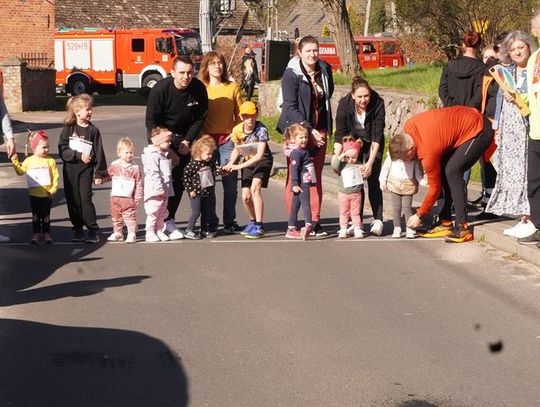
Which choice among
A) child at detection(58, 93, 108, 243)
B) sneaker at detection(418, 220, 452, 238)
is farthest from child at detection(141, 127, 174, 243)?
sneaker at detection(418, 220, 452, 238)

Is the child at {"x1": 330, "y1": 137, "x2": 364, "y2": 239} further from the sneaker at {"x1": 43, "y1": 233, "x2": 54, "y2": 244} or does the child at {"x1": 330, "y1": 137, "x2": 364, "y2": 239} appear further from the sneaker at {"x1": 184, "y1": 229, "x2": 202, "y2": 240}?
the sneaker at {"x1": 43, "y1": 233, "x2": 54, "y2": 244}

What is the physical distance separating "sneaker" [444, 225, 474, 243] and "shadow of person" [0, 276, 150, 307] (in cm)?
333

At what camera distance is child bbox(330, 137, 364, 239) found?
11695 mm

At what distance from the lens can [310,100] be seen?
1181cm

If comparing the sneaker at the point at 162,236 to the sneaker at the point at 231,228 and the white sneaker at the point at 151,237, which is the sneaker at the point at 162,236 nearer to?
the white sneaker at the point at 151,237

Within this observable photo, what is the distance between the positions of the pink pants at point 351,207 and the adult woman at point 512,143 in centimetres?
134

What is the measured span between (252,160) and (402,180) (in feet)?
5.01

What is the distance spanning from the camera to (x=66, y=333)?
7.66m

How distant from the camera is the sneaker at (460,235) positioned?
1144cm

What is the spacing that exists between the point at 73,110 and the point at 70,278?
2457mm

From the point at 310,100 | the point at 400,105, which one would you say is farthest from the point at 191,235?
the point at 400,105

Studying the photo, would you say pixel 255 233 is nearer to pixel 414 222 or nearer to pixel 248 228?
pixel 248 228

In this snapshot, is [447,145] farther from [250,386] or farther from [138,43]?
[138,43]

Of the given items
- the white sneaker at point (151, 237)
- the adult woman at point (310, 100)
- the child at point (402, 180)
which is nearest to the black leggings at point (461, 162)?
the child at point (402, 180)
